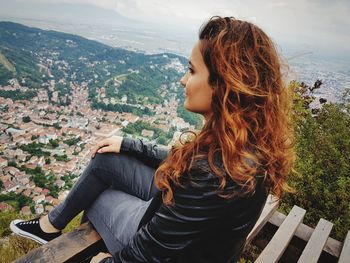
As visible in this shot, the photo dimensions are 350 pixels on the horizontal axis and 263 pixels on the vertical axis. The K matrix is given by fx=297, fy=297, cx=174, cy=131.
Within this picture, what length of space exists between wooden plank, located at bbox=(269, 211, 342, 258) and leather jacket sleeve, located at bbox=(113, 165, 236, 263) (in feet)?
4.37

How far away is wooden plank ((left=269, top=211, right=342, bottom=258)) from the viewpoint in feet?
6.33

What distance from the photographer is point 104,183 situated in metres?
1.60

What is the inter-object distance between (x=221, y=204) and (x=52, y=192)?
19.1 meters

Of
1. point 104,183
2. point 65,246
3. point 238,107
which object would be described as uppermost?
point 238,107

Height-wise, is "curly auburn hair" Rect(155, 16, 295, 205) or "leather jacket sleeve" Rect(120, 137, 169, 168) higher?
"curly auburn hair" Rect(155, 16, 295, 205)

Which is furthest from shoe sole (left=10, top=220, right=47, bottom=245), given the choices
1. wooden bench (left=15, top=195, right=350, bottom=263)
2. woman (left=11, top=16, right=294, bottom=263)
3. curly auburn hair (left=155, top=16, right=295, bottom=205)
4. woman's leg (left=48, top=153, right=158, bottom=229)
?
curly auburn hair (left=155, top=16, right=295, bottom=205)

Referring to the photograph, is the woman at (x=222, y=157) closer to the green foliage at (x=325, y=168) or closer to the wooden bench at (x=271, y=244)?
the wooden bench at (x=271, y=244)

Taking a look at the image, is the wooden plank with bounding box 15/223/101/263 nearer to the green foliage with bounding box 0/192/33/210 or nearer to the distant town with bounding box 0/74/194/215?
the distant town with bounding box 0/74/194/215

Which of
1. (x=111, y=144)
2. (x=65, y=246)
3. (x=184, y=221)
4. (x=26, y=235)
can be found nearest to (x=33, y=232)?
(x=26, y=235)

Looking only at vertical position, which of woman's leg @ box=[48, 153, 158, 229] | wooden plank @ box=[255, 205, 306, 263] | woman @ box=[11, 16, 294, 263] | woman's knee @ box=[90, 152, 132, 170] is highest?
woman @ box=[11, 16, 294, 263]

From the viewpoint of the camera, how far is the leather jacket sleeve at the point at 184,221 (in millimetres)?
894

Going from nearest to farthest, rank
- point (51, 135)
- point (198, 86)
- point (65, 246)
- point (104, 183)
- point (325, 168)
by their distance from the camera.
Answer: point (198, 86) < point (65, 246) < point (104, 183) < point (325, 168) < point (51, 135)

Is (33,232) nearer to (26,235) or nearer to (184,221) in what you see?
(26,235)

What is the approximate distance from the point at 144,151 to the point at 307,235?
1.28 m
